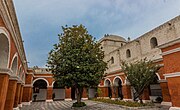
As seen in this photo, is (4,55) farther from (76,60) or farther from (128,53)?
(128,53)

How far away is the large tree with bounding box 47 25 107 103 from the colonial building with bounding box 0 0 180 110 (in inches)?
87.5

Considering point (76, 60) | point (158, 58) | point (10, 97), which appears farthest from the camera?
point (158, 58)

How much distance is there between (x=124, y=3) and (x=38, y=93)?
24.3 m

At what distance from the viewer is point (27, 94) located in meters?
17.7

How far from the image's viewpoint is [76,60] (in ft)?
37.3

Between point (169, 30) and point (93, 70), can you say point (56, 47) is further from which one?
point (169, 30)

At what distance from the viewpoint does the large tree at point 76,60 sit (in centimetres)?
1112

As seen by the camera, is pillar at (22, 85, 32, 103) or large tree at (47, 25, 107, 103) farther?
pillar at (22, 85, 32, 103)

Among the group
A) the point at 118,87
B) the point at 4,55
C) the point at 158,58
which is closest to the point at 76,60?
the point at 4,55

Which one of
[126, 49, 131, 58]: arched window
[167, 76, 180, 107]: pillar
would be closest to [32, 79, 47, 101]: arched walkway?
[126, 49, 131, 58]: arched window

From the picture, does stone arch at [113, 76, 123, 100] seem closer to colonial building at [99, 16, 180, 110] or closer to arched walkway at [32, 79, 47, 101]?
colonial building at [99, 16, 180, 110]

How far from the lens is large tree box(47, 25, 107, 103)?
36.5 ft

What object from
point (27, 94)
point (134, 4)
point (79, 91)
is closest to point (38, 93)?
point (27, 94)

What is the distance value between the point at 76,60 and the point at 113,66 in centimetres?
1440
